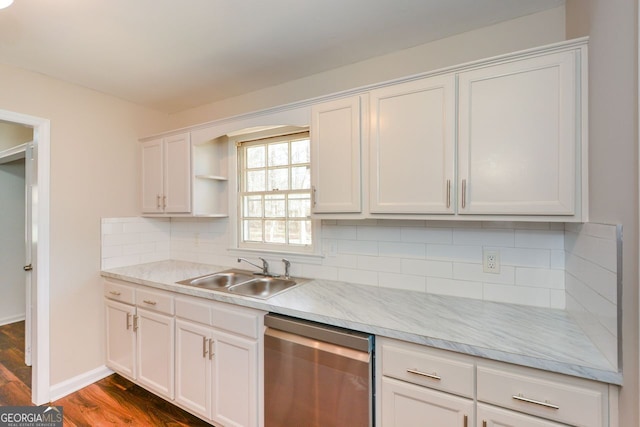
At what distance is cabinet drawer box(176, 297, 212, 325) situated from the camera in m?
1.87

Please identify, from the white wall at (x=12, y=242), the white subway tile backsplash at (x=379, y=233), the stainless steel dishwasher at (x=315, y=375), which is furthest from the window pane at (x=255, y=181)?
the white wall at (x=12, y=242)

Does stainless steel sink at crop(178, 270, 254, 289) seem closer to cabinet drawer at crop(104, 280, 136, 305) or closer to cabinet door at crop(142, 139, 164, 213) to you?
cabinet drawer at crop(104, 280, 136, 305)

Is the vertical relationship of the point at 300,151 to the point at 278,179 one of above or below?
above

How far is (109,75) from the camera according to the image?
7.37ft

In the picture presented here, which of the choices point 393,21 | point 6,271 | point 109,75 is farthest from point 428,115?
point 6,271

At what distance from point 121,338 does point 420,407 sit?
7.70ft

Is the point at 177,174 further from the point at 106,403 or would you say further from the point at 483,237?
the point at 483,237

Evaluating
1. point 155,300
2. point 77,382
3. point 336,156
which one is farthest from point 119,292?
point 336,156

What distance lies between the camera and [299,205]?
7.80 feet

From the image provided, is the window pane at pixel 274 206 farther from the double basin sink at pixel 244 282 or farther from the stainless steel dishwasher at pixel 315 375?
the stainless steel dishwasher at pixel 315 375

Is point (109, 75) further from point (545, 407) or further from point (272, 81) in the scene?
point (545, 407)

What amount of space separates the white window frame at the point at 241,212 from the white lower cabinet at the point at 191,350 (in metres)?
0.70

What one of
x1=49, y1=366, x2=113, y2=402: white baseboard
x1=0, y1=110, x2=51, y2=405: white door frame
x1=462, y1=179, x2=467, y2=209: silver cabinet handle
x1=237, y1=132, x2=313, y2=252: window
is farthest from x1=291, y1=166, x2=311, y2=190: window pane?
x1=49, y1=366, x2=113, y2=402: white baseboard
